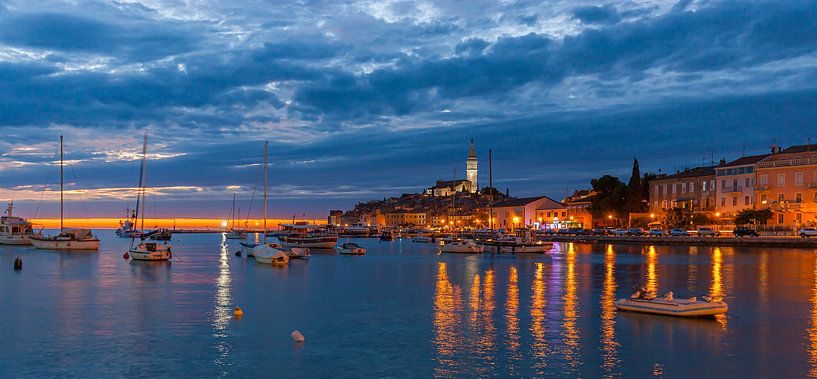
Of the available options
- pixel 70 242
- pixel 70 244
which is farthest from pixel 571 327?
pixel 70 242

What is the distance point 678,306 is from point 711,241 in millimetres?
63819

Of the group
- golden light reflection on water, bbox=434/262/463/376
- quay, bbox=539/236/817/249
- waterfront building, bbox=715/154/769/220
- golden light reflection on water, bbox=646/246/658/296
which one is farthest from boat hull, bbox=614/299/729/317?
waterfront building, bbox=715/154/769/220

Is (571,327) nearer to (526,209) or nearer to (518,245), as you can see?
(518,245)

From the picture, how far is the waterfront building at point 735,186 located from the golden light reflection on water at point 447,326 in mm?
64893

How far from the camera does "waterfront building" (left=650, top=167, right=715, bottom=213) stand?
9881 centimetres

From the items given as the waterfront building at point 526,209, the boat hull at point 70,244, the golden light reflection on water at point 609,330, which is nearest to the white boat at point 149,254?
the boat hull at point 70,244

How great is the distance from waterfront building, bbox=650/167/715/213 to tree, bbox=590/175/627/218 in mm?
9190

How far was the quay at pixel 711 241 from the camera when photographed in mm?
74625

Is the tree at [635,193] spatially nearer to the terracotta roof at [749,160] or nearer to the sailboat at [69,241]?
the terracotta roof at [749,160]

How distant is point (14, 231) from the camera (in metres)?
96.5

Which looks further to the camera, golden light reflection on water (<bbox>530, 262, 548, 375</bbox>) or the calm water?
golden light reflection on water (<bbox>530, 262, 548, 375</bbox>)

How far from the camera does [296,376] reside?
58.0ft

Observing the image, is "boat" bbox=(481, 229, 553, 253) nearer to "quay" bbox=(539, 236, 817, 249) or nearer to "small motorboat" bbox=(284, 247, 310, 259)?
"quay" bbox=(539, 236, 817, 249)

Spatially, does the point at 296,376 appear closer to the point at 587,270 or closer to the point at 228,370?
the point at 228,370
